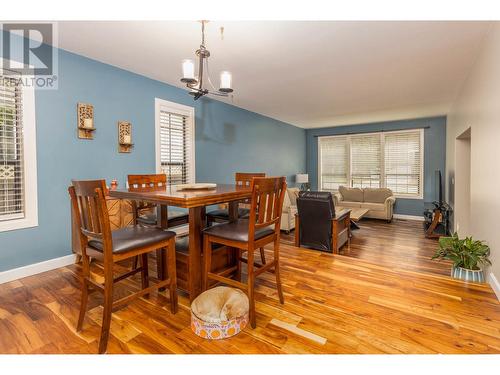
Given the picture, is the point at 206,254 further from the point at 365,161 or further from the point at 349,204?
the point at 365,161

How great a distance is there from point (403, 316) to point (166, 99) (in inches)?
153

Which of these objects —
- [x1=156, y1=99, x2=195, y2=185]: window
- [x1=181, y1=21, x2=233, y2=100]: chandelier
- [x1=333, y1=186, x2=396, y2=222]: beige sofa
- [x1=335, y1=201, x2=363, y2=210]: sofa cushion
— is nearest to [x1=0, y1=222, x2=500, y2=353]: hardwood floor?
[x1=181, y1=21, x2=233, y2=100]: chandelier

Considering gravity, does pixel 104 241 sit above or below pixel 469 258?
above

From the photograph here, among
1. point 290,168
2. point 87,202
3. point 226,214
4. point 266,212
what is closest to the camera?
point 87,202

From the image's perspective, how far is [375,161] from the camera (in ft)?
23.3

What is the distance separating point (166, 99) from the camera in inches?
154

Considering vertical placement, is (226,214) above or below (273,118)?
below

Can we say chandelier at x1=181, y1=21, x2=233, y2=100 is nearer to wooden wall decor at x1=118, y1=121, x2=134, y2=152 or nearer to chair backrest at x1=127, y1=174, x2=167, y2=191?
chair backrest at x1=127, y1=174, x2=167, y2=191

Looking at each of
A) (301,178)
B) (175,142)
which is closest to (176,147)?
(175,142)

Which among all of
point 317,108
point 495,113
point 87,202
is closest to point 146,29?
point 87,202

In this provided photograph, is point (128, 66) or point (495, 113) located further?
point (128, 66)

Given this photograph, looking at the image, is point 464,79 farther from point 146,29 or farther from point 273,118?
point 146,29

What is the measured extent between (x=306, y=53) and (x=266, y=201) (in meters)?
2.03

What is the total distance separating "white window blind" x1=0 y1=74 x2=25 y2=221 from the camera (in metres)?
2.49
